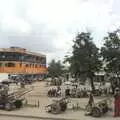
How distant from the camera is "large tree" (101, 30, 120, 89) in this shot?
46.4m

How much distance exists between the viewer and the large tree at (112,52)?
46.4 m

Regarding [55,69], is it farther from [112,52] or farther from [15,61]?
[112,52]

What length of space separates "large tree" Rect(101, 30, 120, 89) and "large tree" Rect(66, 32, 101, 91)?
147 cm

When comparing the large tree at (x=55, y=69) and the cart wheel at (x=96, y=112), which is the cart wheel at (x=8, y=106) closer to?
the cart wheel at (x=96, y=112)

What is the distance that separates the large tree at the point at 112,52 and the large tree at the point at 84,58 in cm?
147

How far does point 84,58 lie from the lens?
48.1 m

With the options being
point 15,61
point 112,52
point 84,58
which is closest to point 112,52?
point 112,52

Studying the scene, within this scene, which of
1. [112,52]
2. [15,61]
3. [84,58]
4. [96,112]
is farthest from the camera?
[15,61]

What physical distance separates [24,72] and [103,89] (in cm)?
6241

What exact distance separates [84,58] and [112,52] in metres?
3.87

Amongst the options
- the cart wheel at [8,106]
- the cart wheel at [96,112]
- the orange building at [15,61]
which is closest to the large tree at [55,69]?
the orange building at [15,61]

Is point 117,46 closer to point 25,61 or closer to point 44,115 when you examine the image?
point 44,115

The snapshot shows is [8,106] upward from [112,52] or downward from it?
downward

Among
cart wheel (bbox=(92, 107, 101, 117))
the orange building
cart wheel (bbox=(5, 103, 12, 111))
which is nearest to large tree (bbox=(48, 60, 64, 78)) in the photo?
the orange building
